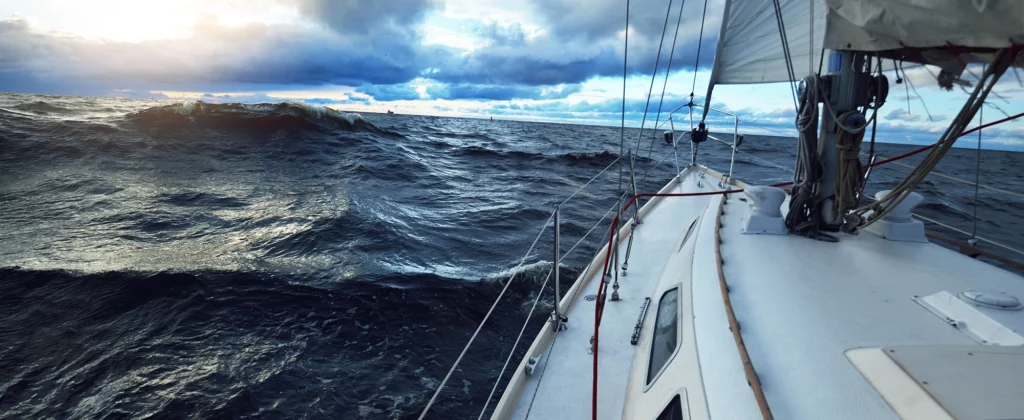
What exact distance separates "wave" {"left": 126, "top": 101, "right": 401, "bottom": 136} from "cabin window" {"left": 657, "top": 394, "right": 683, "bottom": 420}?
2335 cm

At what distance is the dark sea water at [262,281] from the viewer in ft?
13.3

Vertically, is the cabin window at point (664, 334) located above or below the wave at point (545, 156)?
below

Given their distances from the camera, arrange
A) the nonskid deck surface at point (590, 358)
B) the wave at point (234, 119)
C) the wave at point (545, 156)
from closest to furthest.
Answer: the nonskid deck surface at point (590, 358), the wave at point (234, 119), the wave at point (545, 156)

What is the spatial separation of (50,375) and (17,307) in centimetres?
194

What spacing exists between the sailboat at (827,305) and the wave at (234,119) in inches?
883

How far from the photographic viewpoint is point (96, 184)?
11516 millimetres

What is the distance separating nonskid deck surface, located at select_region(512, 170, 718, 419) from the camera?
2.61 meters

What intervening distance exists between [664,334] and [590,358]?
0.62 m

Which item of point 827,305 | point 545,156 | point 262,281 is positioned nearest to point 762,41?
point 827,305

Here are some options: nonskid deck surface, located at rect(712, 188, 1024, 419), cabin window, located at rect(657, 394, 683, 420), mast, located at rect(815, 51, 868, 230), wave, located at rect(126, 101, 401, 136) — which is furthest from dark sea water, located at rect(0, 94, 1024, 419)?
wave, located at rect(126, 101, 401, 136)

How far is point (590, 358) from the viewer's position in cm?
308

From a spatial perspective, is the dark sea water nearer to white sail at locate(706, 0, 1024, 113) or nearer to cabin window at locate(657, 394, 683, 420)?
cabin window at locate(657, 394, 683, 420)

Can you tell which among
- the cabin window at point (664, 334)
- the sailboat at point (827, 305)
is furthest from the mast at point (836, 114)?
the cabin window at point (664, 334)

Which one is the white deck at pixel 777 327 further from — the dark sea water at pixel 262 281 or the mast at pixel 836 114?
the dark sea water at pixel 262 281
